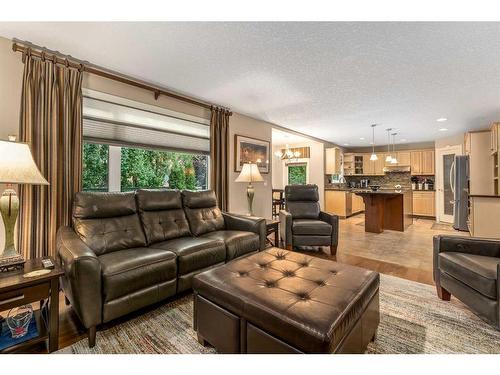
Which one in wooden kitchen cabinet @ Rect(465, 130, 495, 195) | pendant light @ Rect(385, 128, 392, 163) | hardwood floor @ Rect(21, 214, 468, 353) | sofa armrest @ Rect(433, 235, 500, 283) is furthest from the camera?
pendant light @ Rect(385, 128, 392, 163)

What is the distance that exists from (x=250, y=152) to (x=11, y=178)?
11.3ft

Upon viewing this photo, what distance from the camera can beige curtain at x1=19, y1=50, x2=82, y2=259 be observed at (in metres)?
2.13

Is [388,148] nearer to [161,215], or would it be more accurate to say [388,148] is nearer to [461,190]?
[461,190]

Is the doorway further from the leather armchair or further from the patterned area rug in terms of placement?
the patterned area rug

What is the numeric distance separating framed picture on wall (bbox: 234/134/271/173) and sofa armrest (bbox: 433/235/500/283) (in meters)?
3.03

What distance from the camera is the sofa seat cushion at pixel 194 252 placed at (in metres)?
2.16

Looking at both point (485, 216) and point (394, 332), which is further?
point (485, 216)

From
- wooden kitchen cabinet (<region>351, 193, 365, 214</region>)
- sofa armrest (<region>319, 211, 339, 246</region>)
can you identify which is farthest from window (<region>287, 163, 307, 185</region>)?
sofa armrest (<region>319, 211, 339, 246</region>)

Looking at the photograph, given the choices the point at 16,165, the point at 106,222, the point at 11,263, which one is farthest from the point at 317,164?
the point at 11,263

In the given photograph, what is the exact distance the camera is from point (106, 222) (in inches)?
89.9

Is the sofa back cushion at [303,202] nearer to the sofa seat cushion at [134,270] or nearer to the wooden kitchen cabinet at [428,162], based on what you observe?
the sofa seat cushion at [134,270]
